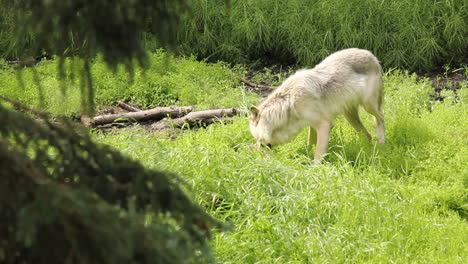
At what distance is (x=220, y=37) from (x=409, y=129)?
→ 6.10m

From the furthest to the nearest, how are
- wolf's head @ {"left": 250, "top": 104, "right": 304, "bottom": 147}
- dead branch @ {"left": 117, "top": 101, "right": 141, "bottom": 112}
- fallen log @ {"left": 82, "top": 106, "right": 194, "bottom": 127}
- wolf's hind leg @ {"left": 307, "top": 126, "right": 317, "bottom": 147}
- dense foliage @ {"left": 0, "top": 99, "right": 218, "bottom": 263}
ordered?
dead branch @ {"left": 117, "top": 101, "right": 141, "bottom": 112}, fallen log @ {"left": 82, "top": 106, "right": 194, "bottom": 127}, wolf's hind leg @ {"left": 307, "top": 126, "right": 317, "bottom": 147}, wolf's head @ {"left": 250, "top": 104, "right": 304, "bottom": 147}, dense foliage @ {"left": 0, "top": 99, "right": 218, "bottom": 263}

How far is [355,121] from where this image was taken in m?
7.32

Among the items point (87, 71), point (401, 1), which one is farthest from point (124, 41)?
point (401, 1)

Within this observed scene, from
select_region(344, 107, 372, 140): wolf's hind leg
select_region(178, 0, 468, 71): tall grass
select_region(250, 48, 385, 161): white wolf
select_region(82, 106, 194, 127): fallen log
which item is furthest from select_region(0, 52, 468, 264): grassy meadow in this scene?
select_region(178, 0, 468, 71): tall grass

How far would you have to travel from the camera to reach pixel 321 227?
15.6ft

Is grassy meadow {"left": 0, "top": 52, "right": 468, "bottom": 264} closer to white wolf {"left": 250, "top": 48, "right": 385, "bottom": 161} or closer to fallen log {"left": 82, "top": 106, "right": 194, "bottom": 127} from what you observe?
white wolf {"left": 250, "top": 48, "right": 385, "bottom": 161}

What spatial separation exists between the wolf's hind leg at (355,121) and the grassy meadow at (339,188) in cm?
14

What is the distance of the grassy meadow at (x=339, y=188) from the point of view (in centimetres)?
433

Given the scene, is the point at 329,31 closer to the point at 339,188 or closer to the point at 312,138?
the point at 312,138

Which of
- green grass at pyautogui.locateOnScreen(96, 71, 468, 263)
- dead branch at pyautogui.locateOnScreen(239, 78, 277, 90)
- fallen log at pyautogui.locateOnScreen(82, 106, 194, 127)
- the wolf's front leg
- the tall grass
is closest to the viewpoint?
green grass at pyautogui.locateOnScreen(96, 71, 468, 263)

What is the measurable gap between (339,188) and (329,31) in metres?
6.67

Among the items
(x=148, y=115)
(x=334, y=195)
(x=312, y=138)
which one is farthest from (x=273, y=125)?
(x=148, y=115)

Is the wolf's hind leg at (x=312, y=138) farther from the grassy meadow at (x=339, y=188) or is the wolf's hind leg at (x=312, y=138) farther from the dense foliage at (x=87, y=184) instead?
the dense foliage at (x=87, y=184)

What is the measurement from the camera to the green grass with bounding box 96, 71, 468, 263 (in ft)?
14.2
